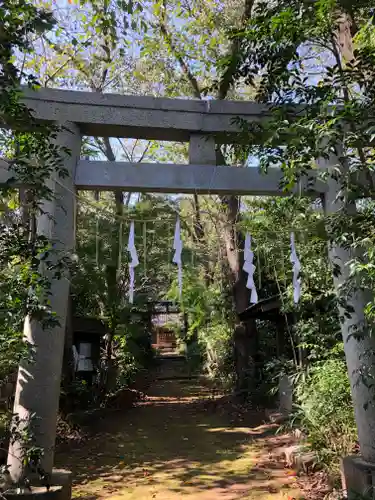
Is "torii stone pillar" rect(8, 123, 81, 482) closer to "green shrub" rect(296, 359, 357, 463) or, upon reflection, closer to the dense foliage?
the dense foliage

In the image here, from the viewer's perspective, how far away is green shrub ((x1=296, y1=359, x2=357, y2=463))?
5426mm

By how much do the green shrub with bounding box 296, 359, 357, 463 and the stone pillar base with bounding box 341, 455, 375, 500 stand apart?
2.62ft

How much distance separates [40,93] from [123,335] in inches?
357

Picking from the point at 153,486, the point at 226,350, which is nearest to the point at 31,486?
the point at 153,486

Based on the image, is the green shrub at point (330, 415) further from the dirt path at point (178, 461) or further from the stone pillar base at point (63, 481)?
the stone pillar base at point (63, 481)

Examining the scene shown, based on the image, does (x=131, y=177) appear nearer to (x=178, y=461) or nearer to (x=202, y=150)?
(x=202, y=150)

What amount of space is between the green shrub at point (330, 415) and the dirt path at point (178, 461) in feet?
2.17

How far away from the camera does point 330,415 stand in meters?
5.73

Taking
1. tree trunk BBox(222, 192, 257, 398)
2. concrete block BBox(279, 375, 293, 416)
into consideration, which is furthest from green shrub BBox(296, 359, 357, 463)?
tree trunk BBox(222, 192, 257, 398)

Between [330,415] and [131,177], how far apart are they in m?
4.01

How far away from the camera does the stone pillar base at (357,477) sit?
4121mm

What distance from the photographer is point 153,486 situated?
598cm

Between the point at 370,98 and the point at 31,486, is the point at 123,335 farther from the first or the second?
the point at 370,98

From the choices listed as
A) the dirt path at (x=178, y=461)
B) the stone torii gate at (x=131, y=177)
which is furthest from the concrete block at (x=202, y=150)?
the dirt path at (x=178, y=461)
